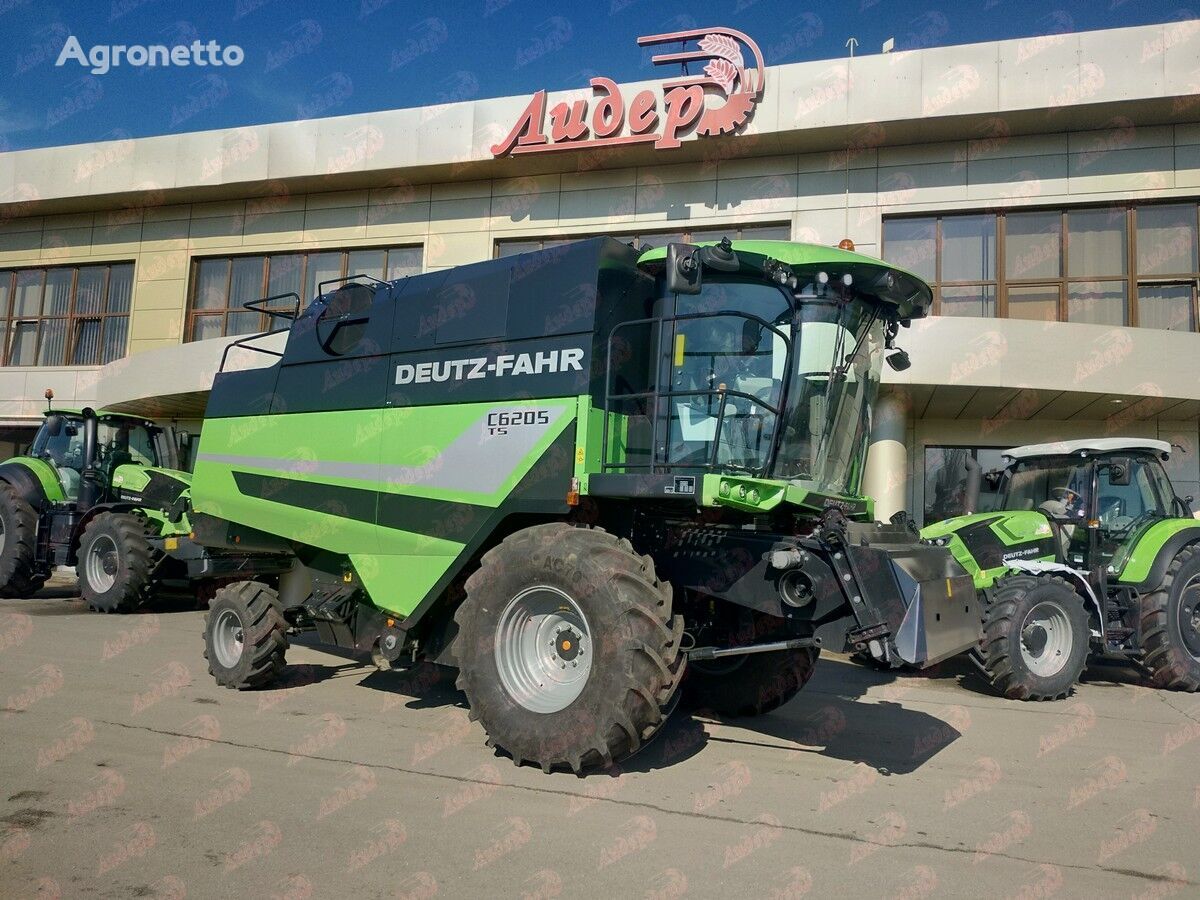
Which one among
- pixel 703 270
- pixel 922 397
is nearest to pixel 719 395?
pixel 703 270

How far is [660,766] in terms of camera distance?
5617 mm

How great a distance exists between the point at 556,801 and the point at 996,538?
6.33 meters

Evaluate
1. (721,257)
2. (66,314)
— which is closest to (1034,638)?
(721,257)

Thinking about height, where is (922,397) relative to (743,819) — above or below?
above

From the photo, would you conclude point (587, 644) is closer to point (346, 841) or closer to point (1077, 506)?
point (346, 841)

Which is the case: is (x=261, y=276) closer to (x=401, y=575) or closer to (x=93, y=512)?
(x=93, y=512)

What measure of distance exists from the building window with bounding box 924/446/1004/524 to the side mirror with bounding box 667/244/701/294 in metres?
12.7

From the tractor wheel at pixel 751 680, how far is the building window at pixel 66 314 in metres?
20.0

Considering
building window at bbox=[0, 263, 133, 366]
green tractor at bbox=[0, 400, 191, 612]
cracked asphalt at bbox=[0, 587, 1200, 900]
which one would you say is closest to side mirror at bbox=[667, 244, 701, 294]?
cracked asphalt at bbox=[0, 587, 1200, 900]

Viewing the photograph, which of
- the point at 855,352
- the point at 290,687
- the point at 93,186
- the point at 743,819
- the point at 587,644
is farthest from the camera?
the point at 93,186

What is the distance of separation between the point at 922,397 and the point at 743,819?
11.8 metres

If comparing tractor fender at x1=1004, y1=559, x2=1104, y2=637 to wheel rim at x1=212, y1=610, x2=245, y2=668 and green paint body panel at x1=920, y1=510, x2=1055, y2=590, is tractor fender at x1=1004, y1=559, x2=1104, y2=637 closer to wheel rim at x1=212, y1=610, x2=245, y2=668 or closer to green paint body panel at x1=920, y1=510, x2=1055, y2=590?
green paint body panel at x1=920, y1=510, x2=1055, y2=590

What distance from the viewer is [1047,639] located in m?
8.73

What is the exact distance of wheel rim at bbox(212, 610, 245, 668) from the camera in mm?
7469
